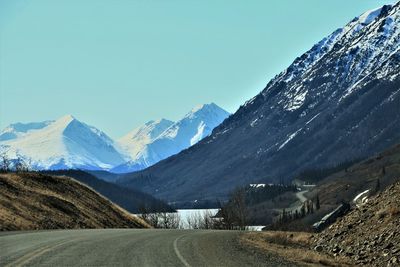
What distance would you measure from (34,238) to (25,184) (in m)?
Answer: 31.5

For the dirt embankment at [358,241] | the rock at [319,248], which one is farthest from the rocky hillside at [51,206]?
the rock at [319,248]

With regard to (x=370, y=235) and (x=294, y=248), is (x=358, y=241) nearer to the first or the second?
(x=370, y=235)

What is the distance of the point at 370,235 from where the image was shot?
27047mm

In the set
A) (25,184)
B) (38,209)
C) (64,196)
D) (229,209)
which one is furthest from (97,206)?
(229,209)

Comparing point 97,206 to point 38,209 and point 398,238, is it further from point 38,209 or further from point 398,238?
point 398,238

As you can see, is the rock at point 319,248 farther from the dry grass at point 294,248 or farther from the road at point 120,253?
the road at point 120,253

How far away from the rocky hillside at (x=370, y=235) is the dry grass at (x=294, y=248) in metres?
0.75

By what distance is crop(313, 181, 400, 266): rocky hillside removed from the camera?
2440cm

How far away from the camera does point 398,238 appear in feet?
81.0

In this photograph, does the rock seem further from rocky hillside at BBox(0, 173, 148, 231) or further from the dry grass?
rocky hillside at BBox(0, 173, 148, 231)

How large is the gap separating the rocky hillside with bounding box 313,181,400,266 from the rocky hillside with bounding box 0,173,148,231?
22.6 metres

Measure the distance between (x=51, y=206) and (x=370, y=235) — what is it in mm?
35660

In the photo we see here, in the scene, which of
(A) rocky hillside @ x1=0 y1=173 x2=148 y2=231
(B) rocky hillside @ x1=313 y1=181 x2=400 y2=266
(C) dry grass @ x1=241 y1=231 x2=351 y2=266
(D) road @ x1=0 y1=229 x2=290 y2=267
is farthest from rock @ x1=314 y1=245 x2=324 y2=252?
(A) rocky hillside @ x1=0 y1=173 x2=148 y2=231

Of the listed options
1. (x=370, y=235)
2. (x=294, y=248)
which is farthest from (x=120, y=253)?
(x=370, y=235)
